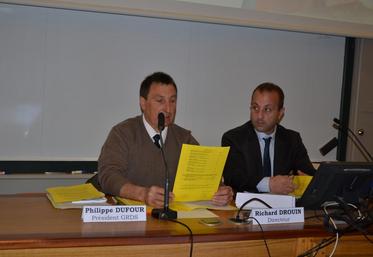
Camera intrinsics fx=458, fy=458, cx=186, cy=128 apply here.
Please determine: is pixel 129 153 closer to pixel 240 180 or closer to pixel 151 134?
pixel 151 134

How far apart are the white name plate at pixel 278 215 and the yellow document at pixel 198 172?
0.81 ft

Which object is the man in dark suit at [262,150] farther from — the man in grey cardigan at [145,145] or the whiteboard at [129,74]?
the whiteboard at [129,74]

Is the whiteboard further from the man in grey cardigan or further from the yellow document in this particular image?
the yellow document

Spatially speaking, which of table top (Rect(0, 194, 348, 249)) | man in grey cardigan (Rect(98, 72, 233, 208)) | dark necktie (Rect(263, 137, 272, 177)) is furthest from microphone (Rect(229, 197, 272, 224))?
dark necktie (Rect(263, 137, 272, 177))

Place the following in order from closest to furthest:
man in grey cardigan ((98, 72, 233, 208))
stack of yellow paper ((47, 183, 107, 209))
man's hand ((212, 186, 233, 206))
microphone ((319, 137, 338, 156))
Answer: stack of yellow paper ((47, 183, 107, 209)) < man's hand ((212, 186, 233, 206)) < man in grey cardigan ((98, 72, 233, 208)) < microphone ((319, 137, 338, 156))

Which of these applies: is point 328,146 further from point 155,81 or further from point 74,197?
point 74,197

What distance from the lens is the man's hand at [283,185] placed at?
2.21 meters

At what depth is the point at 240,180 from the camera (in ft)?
8.21

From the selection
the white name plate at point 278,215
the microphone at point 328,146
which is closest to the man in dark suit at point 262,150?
the white name plate at point 278,215

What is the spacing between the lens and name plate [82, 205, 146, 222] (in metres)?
1.59

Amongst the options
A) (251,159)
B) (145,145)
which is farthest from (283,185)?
(145,145)

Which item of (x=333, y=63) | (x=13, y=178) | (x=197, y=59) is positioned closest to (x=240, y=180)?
(x=197, y=59)

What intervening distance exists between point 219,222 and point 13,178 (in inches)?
79.5

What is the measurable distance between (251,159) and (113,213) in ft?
3.71
